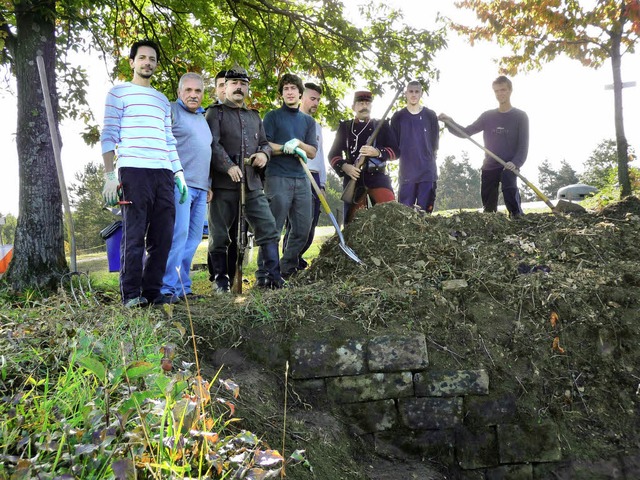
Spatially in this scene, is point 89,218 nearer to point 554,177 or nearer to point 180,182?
point 180,182

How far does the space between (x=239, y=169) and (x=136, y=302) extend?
145cm

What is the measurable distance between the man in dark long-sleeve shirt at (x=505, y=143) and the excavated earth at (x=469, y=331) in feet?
5.26

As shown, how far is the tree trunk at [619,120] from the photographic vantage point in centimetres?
745

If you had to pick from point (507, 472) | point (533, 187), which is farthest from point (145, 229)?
point (533, 187)

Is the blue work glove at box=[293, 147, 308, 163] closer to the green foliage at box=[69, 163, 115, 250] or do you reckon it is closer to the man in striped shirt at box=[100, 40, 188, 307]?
the man in striped shirt at box=[100, 40, 188, 307]

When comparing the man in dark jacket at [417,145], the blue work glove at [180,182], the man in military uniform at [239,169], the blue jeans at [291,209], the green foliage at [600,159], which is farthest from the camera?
the green foliage at [600,159]

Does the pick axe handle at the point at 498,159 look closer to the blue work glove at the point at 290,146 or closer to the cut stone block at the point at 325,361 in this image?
the blue work glove at the point at 290,146

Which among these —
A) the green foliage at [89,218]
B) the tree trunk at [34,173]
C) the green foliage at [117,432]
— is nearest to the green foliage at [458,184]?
the green foliage at [89,218]

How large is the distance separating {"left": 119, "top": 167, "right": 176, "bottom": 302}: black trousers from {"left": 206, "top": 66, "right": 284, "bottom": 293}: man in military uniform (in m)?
0.72

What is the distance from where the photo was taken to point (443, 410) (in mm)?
3297

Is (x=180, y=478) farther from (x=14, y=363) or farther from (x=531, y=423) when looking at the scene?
(x=531, y=423)

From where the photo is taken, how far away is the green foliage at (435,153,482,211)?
188ft

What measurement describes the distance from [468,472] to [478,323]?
3.13 ft

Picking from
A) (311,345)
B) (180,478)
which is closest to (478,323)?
(311,345)
